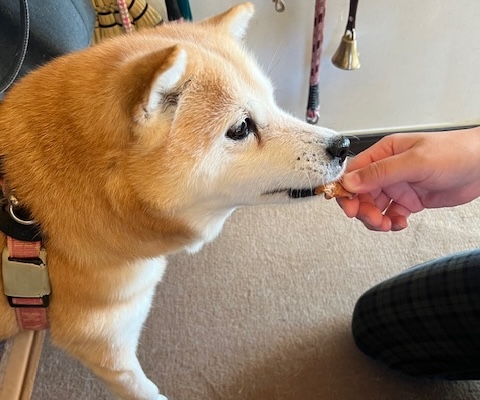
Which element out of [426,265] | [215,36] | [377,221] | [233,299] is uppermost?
[215,36]

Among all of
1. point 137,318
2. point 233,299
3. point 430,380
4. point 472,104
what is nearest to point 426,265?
point 430,380

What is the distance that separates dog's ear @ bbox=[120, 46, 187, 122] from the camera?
61cm

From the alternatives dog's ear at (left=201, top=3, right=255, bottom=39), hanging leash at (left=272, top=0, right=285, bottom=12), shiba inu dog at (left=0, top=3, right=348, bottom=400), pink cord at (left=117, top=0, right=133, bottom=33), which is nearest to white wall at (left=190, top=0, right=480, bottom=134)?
hanging leash at (left=272, top=0, right=285, bottom=12)

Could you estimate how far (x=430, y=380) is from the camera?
127 cm

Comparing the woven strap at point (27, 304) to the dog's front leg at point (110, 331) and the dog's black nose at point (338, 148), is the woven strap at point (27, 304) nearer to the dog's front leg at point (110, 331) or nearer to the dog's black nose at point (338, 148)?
the dog's front leg at point (110, 331)

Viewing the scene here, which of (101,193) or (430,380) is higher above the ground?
(101,193)

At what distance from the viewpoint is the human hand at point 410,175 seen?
858 millimetres

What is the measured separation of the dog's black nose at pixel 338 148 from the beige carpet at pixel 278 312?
681 millimetres

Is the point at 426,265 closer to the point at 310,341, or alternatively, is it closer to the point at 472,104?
the point at 310,341

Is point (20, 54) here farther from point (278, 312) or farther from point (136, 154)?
point (278, 312)

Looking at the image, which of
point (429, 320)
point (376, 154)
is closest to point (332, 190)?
point (376, 154)

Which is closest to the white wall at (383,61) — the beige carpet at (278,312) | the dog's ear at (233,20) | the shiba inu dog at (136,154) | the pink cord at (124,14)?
the pink cord at (124,14)

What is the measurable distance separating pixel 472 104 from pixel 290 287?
2.77ft

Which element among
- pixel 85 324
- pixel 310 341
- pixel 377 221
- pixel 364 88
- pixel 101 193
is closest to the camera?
pixel 101 193
